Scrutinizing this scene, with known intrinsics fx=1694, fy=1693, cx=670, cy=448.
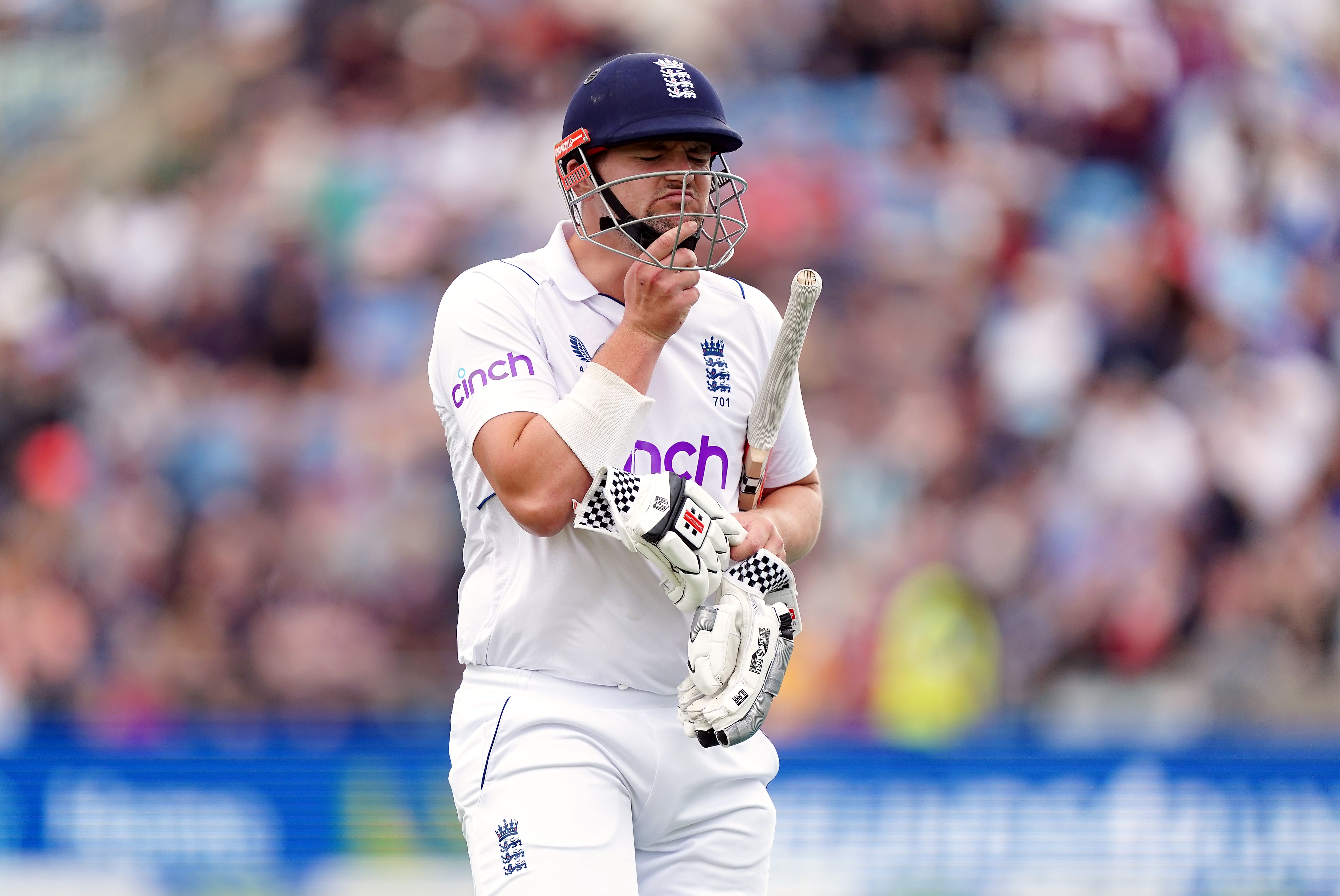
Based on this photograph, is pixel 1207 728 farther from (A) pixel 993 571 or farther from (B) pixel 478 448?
(B) pixel 478 448

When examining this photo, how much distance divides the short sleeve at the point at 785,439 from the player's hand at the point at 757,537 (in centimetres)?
27

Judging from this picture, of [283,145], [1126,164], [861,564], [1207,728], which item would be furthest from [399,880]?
[1126,164]

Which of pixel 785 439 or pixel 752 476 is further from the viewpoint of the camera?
pixel 785 439

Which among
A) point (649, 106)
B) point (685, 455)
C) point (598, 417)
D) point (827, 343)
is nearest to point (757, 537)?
point (685, 455)

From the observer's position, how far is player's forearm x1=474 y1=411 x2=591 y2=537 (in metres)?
3.25

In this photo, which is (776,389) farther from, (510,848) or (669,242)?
(510,848)

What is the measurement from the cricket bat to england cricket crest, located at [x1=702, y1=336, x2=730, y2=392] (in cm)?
8

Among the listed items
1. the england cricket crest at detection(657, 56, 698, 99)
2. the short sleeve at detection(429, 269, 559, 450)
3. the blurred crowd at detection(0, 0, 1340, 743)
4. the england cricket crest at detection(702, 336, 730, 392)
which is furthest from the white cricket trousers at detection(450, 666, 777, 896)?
the blurred crowd at detection(0, 0, 1340, 743)

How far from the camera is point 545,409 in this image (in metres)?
3.34

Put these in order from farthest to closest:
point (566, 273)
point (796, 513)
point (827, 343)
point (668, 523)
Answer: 1. point (827, 343)
2. point (796, 513)
3. point (566, 273)
4. point (668, 523)

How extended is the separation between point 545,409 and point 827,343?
6.60m

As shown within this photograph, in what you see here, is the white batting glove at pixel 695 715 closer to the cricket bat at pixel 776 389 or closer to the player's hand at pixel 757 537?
the player's hand at pixel 757 537

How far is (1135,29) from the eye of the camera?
10.8m

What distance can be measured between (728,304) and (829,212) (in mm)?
6696
